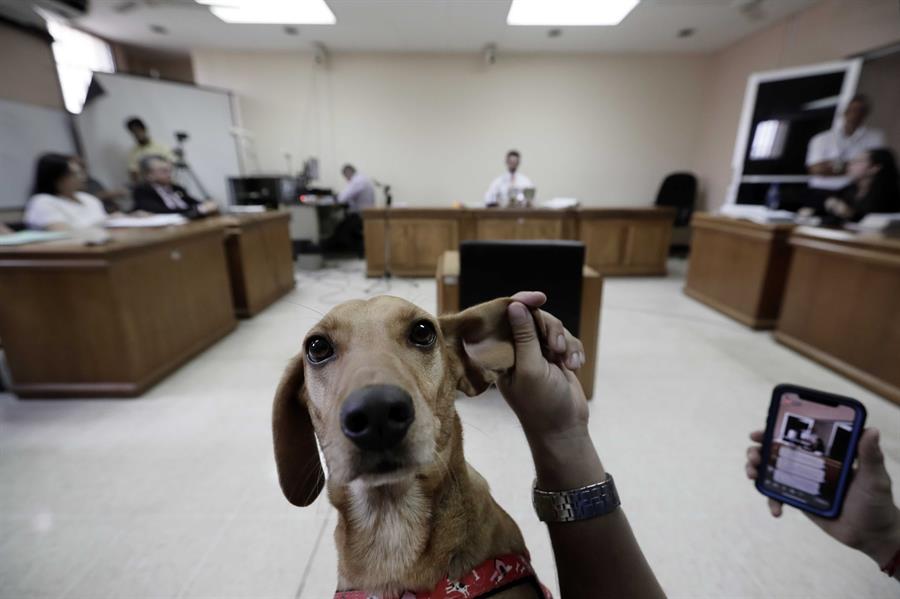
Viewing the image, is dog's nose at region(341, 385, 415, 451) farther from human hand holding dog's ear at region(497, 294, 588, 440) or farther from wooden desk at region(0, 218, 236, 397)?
wooden desk at region(0, 218, 236, 397)

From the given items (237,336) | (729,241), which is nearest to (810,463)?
(237,336)

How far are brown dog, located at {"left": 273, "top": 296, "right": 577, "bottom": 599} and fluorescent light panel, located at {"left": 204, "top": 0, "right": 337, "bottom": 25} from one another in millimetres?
559

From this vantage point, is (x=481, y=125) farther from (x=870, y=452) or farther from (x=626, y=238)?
(x=870, y=452)

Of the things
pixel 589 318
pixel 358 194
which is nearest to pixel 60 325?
pixel 589 318

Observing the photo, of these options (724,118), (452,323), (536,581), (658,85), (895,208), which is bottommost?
(536,581)

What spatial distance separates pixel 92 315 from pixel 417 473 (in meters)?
3.26

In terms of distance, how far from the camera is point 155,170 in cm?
434

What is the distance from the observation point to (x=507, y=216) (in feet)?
20.9

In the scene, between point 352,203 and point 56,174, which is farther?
point 352,203

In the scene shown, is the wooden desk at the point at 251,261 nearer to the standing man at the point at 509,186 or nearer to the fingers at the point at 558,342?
the standing man at the point at 509,186

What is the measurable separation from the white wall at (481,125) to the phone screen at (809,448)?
8058mm

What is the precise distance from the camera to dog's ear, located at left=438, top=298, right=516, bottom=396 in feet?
2.48

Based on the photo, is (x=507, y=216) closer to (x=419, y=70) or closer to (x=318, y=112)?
(x=419, y=70)

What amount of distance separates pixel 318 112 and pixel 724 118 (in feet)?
27.9
